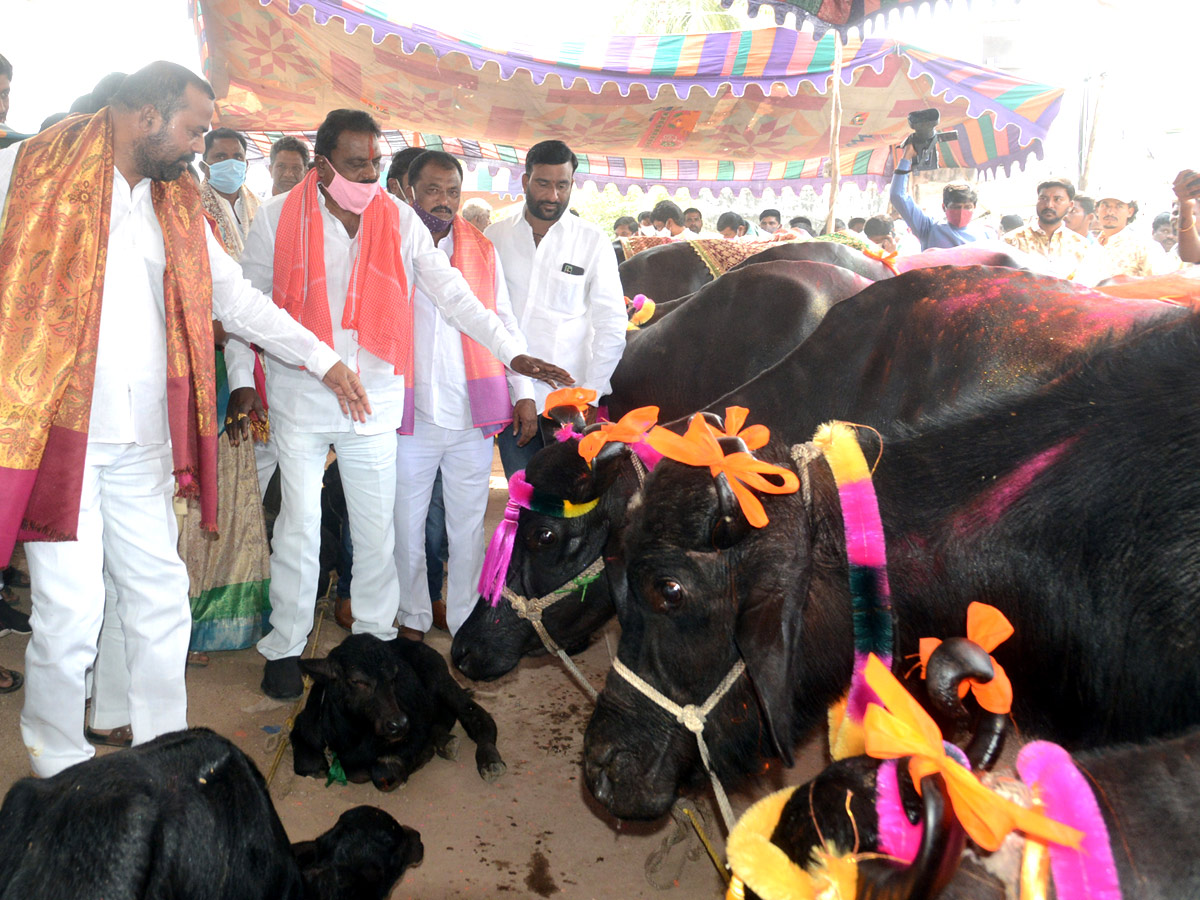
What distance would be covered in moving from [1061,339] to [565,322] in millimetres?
2658

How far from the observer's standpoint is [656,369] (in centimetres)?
429

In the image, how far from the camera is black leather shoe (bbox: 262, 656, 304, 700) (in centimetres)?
366

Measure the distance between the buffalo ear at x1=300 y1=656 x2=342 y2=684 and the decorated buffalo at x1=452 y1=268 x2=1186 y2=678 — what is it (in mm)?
459

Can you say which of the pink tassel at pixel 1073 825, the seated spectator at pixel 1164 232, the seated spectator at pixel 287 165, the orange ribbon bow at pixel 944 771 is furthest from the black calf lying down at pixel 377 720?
the seated spectator at pixel 1164 232

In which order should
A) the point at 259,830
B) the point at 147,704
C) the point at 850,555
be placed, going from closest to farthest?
1. the point at 259,830
2. the point at 850,555
3. the point at 147,704

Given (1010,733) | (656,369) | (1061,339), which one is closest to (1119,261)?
(656,369)

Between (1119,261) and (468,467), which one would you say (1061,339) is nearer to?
(468,467)

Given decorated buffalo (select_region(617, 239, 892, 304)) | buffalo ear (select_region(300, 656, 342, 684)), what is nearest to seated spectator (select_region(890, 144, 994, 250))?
decorated buffalo (select_region(617, 239, 892, 304))

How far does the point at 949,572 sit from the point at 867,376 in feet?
3.29

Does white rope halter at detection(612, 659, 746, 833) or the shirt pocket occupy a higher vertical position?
the shirt pocket

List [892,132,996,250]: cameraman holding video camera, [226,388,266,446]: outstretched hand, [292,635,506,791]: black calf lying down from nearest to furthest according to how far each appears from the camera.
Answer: [292,635,506,791]: black calf lying down
[226,388,266,446]: outstretched hand
[892,132,996,250]: cameraman holding video camera

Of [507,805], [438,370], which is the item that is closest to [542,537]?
[507,805]

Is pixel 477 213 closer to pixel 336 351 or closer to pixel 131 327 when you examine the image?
pixel 336 351

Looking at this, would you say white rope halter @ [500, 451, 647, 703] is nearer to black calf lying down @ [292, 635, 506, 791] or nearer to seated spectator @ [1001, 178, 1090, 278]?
black calf lying down @ [292, 635, 506, 791]
